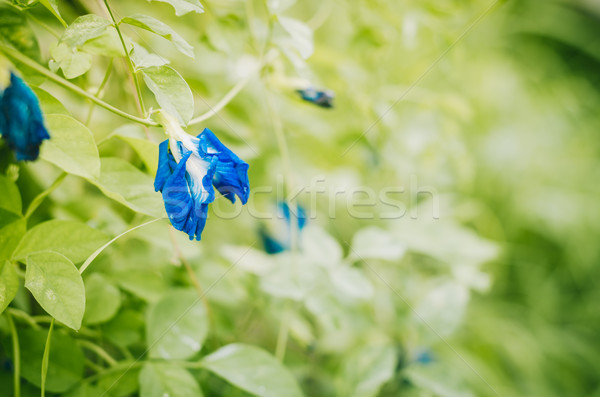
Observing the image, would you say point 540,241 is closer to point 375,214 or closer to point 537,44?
point 375,214

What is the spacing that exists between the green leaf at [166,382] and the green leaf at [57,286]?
147 millimetres

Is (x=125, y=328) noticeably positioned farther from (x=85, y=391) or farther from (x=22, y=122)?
(x=22, y=122)

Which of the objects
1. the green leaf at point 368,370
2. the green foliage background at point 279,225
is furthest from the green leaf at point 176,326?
the green leaf at point 368,370

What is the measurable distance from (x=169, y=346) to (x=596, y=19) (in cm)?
212

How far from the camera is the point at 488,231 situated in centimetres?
134

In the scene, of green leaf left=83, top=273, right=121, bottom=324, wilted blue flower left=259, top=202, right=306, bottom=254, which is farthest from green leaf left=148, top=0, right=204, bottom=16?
wilted blue flower left=259, top=202, right=306, bottom=254

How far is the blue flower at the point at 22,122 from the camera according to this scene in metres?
0.32

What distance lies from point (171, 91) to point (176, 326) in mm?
314

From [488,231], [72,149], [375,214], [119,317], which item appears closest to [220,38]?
[72,149]

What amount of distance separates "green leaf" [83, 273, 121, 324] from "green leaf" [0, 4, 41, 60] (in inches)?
11.4

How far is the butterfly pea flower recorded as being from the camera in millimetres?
357

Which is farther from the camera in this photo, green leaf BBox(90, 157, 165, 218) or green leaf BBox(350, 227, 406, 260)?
green leaf BBox(350, 227, 406, 260)

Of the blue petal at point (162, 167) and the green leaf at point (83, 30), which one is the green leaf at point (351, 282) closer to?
the blue petal at point (162, 167)

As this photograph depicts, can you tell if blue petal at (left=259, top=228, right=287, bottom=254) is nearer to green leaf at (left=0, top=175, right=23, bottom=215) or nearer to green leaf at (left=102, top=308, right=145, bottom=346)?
green leaf at (left=102, top=308, right=145, bottom=346)
